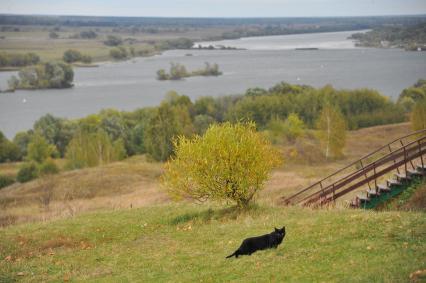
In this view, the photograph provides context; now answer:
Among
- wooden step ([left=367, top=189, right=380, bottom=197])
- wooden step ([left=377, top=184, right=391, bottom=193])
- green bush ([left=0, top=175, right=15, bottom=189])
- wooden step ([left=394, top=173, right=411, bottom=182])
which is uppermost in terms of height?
wooden step ([left=394, top=173, right=411, bottom=182])

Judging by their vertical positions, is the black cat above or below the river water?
above

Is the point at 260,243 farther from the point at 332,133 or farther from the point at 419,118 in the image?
the point at 332,133

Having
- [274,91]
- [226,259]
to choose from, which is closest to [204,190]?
[226,259]

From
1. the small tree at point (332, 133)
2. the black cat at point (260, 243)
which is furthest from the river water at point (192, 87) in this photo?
the black cat at point (260, 243)

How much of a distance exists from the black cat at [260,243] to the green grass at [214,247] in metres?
0.22

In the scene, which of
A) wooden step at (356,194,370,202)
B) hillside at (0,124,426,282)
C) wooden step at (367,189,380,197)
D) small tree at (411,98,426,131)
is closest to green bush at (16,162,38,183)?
hillside at (0,124,426,282)

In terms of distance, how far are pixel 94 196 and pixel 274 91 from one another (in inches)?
3514

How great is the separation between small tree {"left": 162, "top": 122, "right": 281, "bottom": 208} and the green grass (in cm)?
128

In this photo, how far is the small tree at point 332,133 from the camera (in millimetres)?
76938

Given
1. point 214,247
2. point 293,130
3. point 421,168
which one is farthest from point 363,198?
point 293,130

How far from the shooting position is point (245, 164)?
2386cm

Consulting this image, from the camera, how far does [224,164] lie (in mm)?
23578

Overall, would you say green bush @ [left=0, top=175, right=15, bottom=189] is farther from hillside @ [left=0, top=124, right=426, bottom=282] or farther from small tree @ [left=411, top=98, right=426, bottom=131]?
small tree @ [left=411, top=98, right=426, bottom=131]

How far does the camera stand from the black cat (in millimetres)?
16719
